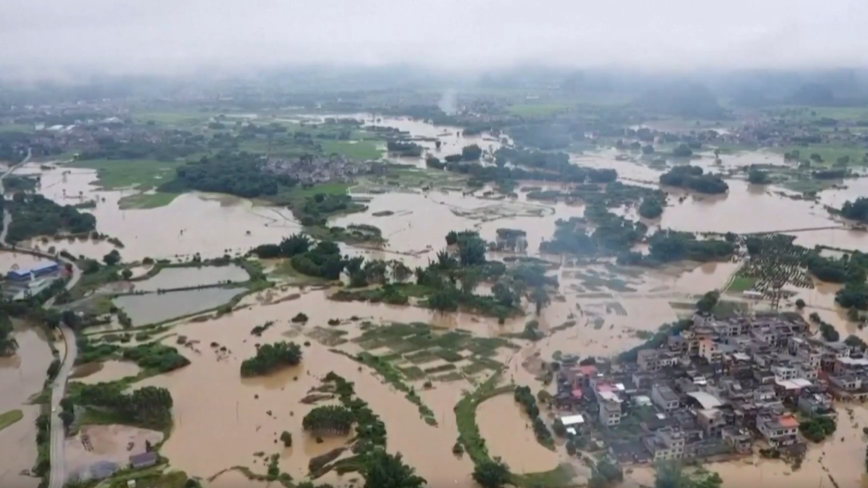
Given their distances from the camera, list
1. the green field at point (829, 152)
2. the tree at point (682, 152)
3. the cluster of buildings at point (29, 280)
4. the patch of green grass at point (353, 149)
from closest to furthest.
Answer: the cluster of buildings at point (29, 280)
the green field at point (829, 152)
the tree at point (682, 152)
the patch of green grass at point (353, 149)

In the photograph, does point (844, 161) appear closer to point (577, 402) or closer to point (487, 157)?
point (487, 157)

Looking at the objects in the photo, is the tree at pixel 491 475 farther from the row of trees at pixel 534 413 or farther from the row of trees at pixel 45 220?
the row of trees at pixel 45 220

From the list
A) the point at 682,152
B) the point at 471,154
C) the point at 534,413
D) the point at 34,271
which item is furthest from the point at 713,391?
the point at 682,152

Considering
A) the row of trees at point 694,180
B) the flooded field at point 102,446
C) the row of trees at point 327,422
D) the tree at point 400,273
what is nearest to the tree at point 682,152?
the row of trees at point 694,180

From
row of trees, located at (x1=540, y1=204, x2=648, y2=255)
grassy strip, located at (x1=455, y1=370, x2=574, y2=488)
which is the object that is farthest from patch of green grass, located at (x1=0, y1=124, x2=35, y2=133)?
grassy strip, located at (x1=455, y1=370, x2=574, y2=488)

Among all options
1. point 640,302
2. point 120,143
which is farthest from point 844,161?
point 120,143

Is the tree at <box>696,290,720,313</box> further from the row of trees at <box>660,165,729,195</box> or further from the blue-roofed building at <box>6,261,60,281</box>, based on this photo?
the blue-roofed building at <box>6,261,60,281</box>
